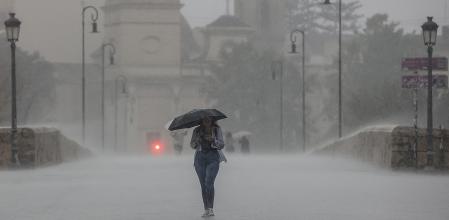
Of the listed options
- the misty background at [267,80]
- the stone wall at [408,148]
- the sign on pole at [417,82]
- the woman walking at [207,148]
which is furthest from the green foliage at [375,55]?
the woman walking at [207,148]

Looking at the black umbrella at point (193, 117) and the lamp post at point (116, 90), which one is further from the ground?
the black umbrella at point (193, 117)

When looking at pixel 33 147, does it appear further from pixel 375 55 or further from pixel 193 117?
pixel 375 55

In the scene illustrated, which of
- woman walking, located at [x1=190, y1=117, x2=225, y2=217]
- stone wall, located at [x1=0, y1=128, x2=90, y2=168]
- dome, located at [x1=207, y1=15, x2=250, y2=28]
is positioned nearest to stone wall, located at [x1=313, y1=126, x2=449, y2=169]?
stone wall, located at [x1=0, y1=128, x2=90, y2=168]

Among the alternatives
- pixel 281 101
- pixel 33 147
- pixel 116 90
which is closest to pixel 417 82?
pixel 33 147

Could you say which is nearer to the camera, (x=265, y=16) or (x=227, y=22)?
(x=227, y=22)

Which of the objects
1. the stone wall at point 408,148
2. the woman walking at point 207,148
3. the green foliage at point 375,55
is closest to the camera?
the woman walking at point 207,148

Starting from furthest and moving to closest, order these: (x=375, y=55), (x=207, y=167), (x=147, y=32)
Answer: (x=147, y=32), (x=375, y=55), (x=207, y=167)

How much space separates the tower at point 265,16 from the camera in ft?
525

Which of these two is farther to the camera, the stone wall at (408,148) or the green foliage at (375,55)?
the green foliage at (375,55)

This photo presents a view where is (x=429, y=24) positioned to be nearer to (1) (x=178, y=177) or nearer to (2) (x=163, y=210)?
(1) (x=178, y=177)

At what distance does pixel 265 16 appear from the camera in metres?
162

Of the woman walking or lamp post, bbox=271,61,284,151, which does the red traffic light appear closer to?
lamp post, bbox=271,61,284,151

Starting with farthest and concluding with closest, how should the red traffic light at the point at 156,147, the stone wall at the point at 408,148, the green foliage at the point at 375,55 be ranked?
1. the green foliage at the point at 375,55
2. the red traffic light at the point at 156,147
3. the stone wall at the point at 408,148

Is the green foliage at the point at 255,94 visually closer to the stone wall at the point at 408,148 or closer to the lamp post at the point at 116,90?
the lamp post at the point at 116,90
